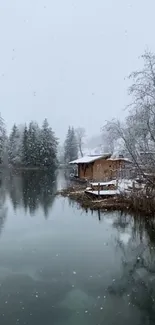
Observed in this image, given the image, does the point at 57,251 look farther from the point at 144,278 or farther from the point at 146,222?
the point at 146,222

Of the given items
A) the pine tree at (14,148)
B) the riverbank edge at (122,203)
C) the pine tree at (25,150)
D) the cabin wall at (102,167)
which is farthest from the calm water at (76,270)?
the pine tree at (14,148)

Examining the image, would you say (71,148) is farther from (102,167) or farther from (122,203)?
(122,203)

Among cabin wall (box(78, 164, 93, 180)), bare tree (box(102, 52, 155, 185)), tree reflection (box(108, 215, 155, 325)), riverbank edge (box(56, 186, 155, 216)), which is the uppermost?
bare tree (box(102, 52, 155, 185))

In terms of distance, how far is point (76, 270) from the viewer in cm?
881

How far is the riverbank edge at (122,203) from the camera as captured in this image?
16406 mm

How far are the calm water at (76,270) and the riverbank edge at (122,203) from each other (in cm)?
125

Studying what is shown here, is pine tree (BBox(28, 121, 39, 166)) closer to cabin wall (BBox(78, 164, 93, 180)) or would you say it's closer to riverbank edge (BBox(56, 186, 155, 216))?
cabin wall (BBox(78, 164, 93, 180))

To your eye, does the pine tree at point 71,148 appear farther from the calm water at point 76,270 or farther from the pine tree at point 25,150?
the calm water at point 76,270

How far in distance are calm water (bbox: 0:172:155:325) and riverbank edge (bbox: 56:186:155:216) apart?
49.1 inches

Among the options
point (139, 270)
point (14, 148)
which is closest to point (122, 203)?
point (139, 270)

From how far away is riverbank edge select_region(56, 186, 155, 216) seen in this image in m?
16.4

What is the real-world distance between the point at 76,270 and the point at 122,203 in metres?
10.3

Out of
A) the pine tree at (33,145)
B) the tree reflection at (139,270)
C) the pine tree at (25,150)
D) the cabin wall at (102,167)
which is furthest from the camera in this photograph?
the pine tree at (25,150)

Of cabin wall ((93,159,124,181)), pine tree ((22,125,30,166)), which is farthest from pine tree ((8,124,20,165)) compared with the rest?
cabin wall ((93,159,124,181))
